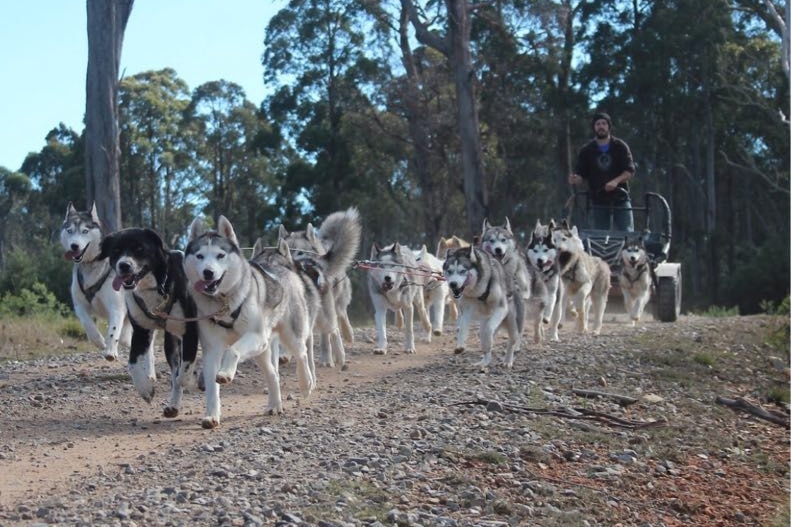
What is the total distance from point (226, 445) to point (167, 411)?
4.30ft

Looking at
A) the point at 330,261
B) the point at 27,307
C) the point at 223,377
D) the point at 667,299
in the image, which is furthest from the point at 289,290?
the point at 27,307

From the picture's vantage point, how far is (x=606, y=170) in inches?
579

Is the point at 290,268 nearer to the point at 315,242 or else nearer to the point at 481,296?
the point at 315,242

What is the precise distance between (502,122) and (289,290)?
25.9 m

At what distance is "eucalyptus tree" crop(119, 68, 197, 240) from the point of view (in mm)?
38750

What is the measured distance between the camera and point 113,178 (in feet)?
54.7

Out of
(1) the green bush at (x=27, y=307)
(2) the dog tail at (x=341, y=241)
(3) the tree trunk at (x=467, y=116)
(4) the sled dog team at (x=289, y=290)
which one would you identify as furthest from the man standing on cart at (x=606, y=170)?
(1) the green bush at (x=27, y=307)

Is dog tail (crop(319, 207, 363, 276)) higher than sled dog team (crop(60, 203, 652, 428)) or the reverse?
higher

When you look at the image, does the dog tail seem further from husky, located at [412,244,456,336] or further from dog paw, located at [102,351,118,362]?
husky, located at [412,244,456,336]

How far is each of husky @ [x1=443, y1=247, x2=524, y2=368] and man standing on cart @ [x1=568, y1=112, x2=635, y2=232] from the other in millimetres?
3643

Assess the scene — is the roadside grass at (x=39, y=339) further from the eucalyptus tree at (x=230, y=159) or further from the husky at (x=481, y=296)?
the eucalyptus tree at (x=230, y=159)

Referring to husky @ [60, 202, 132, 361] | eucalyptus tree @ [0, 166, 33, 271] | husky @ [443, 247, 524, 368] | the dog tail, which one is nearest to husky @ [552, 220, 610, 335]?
husky @ [443, 247, 524, 368]

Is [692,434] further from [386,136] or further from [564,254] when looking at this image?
[386,136]

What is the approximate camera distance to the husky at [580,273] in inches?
532
